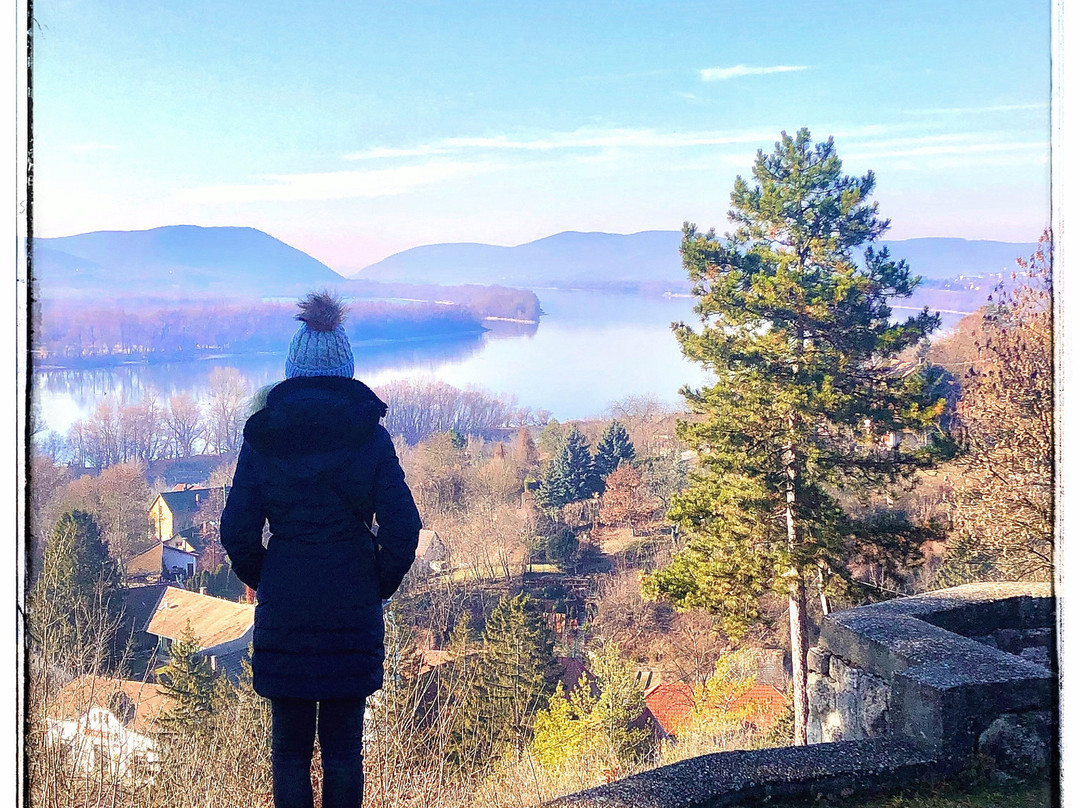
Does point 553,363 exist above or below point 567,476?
above

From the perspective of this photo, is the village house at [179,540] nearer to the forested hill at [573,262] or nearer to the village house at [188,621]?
the village house at [188,621]

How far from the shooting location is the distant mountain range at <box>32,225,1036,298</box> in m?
6.91

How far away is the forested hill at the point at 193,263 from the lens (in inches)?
269

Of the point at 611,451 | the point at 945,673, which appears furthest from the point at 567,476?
the point at 945,673

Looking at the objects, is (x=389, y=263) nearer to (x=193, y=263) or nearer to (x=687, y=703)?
(x=193, y=263)

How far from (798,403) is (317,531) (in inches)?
286

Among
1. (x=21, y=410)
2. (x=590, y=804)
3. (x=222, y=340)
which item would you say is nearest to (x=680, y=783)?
(x=590, y=804)

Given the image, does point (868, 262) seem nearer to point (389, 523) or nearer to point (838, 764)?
point (838, 764)

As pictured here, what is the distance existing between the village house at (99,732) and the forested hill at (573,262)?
6.38 meters

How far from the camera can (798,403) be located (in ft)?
27.0

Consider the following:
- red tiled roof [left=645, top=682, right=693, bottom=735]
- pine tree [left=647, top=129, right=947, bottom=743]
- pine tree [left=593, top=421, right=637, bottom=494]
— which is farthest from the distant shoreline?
pine tree [left=593, top=421, right=637, bottom=494]

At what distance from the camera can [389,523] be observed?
5.12 feet

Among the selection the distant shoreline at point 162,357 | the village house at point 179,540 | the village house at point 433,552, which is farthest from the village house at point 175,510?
the village house at point 433,552

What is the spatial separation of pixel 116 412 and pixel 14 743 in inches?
303
